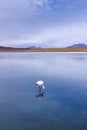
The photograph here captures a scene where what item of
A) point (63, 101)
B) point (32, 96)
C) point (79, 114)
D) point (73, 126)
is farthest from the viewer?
point (32, 96)

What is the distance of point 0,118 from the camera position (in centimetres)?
641

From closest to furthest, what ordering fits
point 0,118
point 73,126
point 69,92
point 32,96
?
point 73,126
point 0,118
point 32,96
point 69,92

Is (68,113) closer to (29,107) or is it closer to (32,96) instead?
(29,107)

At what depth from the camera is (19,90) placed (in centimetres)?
→ 1026

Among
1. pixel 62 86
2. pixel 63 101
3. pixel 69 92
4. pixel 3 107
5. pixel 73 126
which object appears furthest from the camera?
pixel 62 86

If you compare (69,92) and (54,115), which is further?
(69,92)

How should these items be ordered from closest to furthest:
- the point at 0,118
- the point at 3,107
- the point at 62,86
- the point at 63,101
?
the point at 0,118 < the point at 3,107 < the point at 63,101 < the point at 62,86

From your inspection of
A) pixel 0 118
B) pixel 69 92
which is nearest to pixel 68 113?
pixel 0 118

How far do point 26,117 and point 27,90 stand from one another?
12.2ft

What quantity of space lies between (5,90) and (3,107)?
9.49 ft

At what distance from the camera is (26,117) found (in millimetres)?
6547

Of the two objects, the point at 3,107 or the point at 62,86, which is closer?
the point at 3,107

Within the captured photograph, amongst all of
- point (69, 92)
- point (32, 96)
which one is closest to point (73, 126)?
point (32, 96)

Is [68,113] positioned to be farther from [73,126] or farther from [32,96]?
[32,96]
